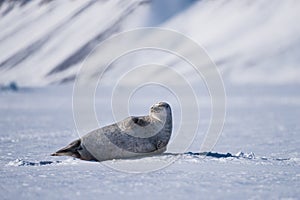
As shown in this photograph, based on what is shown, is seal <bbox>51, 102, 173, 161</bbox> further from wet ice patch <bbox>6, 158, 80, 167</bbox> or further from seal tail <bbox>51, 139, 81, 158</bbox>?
wet ice patch <bbox>6, 158, 80, 167</bbox>

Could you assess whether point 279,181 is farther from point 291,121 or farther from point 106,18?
point 106,18

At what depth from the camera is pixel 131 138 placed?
7102 mm

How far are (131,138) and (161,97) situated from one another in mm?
29670

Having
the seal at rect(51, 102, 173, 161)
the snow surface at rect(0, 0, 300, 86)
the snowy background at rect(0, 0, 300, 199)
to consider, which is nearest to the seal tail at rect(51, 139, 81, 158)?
the seal at rect(51, 102, 173, 161)

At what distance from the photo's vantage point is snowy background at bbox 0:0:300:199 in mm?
5848

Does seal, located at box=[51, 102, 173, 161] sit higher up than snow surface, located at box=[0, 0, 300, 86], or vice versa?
snow surface, located at box=[0, 0, 300, 86]

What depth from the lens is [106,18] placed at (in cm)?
9475

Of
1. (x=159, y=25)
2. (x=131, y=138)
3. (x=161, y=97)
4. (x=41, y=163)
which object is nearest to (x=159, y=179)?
(x=131, y=138)

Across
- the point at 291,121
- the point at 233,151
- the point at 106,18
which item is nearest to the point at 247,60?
the point at 106,18

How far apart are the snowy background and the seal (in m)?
0.25

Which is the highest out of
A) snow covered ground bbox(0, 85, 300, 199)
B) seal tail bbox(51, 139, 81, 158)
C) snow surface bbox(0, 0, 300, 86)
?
snow surface bbox(0, 0, 300, 86)

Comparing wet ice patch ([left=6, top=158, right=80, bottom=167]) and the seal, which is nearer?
the seal

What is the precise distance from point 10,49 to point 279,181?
73.3 meters

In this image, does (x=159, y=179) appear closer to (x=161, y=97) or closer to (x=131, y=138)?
(x=131, y=138)
